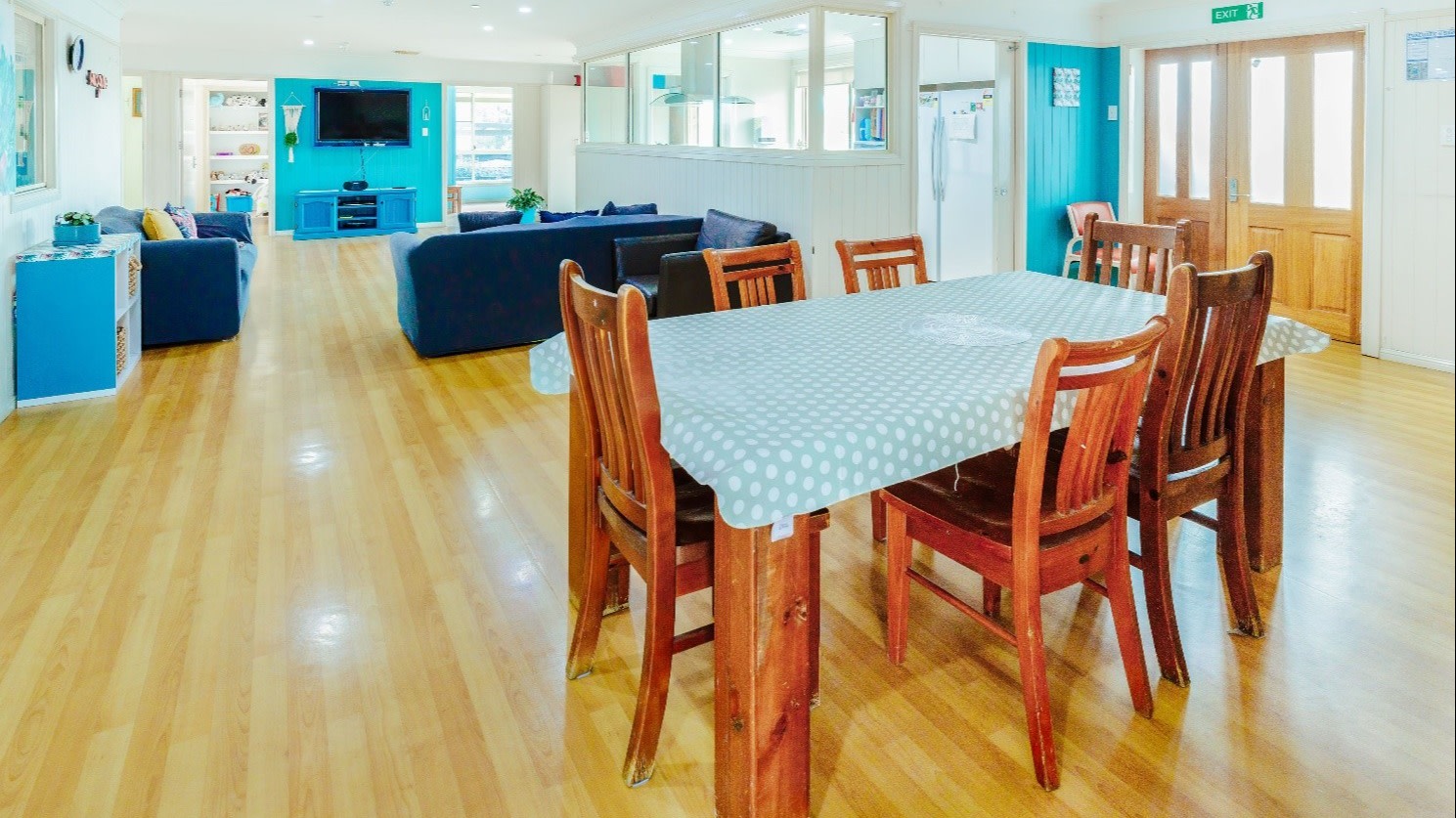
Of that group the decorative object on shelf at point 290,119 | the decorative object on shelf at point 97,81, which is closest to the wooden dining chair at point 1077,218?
the decorative object on shelf at point 97,81

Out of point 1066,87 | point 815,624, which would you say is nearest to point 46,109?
point 815,624

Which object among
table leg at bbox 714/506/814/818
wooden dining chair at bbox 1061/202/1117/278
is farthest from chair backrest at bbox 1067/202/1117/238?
table leg at bbox 714/506/814/818

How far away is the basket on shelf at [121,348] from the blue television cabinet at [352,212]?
7.67 metres

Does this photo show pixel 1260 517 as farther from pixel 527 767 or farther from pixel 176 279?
pixel 176 279

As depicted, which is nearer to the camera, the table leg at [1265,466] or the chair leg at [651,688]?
the chair leg at [651,688]

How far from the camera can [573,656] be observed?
2.22 metres

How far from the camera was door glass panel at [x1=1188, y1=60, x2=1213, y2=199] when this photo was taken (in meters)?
6.55

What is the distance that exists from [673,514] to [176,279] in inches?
201

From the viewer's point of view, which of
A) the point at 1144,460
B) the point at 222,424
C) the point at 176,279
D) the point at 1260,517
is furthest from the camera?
the point at 176,279

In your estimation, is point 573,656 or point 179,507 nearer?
point 573,656

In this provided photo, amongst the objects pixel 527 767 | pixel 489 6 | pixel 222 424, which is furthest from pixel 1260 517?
pixel 489 6

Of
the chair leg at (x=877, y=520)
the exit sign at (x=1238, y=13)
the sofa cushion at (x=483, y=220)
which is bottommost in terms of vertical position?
the chair leg at (x=877, y=520)

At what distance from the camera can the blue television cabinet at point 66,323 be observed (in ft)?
14.3

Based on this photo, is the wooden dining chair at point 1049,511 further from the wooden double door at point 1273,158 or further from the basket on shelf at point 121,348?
the wooden double door at point 1273,158
